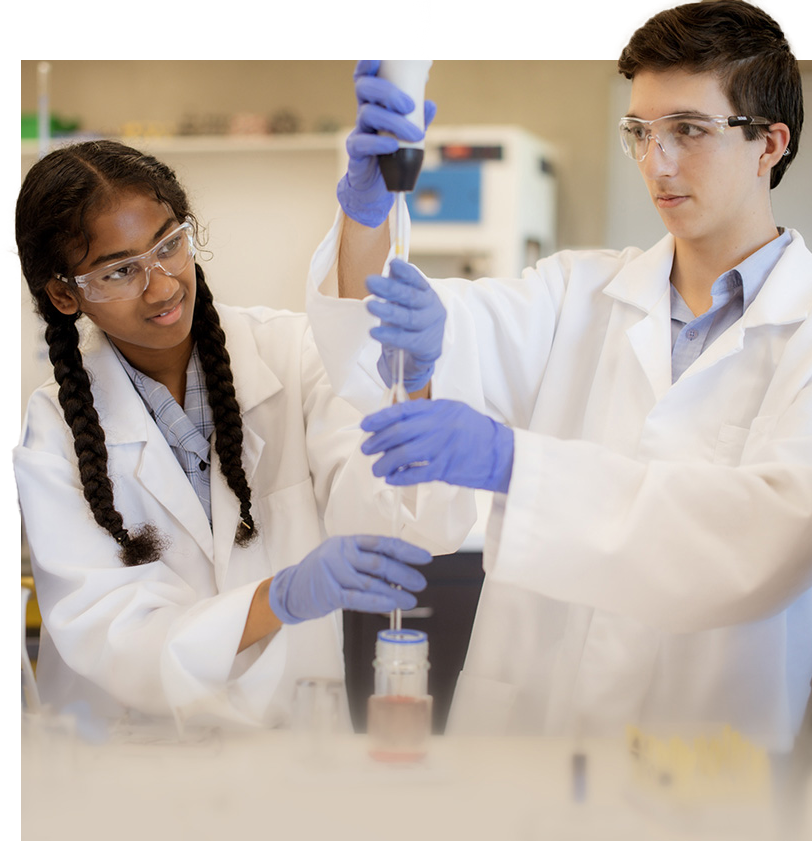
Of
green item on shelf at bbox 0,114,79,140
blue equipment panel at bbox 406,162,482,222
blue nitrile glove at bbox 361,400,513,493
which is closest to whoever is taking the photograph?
blue nitrile glove at bbox 361,400,513,493

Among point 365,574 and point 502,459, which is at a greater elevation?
point 502,459

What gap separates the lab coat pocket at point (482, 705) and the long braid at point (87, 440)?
54 centimetres

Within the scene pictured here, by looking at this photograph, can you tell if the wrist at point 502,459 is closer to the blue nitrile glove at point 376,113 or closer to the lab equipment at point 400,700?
the lab equipment at point 400,700

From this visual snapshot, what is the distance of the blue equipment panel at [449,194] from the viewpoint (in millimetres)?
4457

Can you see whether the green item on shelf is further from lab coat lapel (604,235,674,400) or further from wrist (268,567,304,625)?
wrist (268,567,304,625)

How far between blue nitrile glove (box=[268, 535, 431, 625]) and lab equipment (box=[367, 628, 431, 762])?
0.26 feet

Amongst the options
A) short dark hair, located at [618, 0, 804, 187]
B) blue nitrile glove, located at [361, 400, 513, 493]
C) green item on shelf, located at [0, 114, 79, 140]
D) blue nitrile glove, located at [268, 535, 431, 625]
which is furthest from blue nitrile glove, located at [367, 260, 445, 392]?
green item on shelf, located at [0, 114, 79, 140]

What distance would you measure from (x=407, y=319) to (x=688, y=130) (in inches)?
22.4

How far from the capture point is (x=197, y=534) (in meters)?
1.49

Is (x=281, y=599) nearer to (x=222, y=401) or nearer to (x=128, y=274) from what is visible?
(x=222, y=401)

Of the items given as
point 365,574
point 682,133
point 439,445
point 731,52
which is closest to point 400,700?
point 365,574

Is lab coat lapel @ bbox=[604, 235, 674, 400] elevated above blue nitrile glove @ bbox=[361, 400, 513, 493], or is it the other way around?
lab coat lapel @ bbox=[604, 235, 674, 400]

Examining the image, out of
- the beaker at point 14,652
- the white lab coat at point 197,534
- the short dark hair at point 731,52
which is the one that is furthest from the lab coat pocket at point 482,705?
the short dark hair at point 731,52

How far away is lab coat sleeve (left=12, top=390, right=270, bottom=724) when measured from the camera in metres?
1.24
